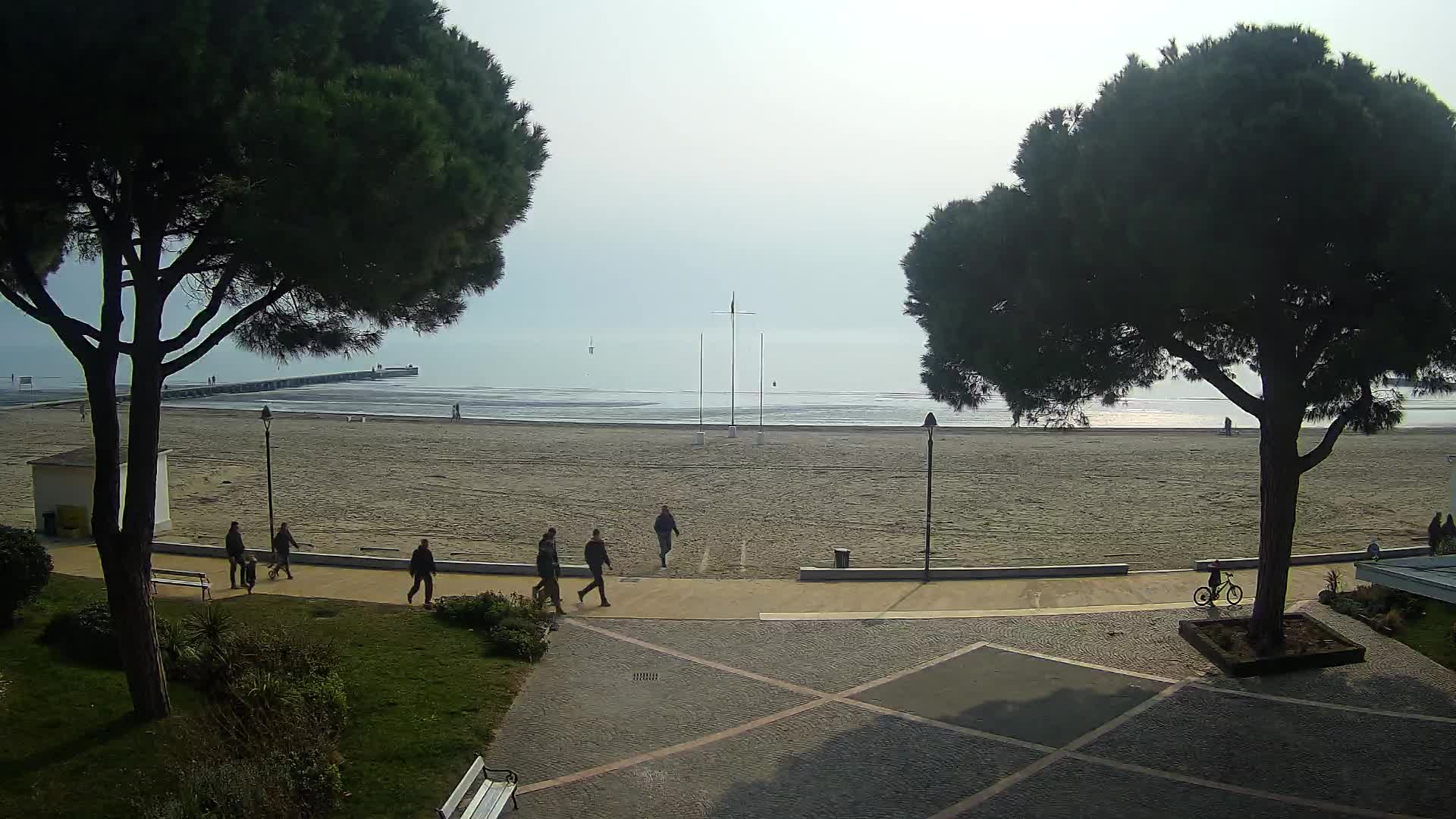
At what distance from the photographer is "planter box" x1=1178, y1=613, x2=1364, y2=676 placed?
12328 millimetres

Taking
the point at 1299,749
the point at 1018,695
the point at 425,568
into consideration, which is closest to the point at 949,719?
the point at 1018,695

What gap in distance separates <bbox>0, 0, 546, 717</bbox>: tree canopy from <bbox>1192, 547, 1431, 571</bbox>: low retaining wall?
1664cm

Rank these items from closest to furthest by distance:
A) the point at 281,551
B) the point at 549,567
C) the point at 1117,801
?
the point at 1117,801, the point at 549,567, the point at 281,551

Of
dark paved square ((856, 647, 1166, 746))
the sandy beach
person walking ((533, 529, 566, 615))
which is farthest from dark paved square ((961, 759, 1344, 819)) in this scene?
the sandy beach

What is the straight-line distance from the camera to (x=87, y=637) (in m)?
10.5

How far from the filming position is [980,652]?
13.2 metres

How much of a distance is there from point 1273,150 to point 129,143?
12573 mm

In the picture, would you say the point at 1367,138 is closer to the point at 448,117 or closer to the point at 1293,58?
the point at 1293,58

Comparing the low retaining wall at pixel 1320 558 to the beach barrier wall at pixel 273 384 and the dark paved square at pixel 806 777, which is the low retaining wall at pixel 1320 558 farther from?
the beach barrier wall at pixel 273 384

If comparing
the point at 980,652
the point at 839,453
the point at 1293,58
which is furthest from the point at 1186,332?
the point at 839,453

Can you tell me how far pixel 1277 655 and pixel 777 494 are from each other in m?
18.6

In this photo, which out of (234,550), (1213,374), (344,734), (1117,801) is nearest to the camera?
(1117,801)

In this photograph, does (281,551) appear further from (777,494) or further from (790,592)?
(777,494)

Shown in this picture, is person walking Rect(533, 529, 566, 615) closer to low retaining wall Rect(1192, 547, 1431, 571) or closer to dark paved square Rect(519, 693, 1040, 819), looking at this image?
dark paved square Rect(519, 693, 1040, 819)
